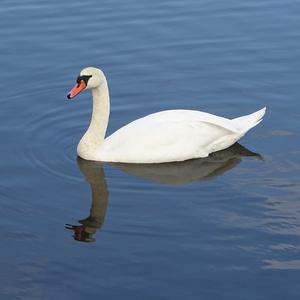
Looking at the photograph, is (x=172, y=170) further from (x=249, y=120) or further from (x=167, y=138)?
(x=249, y=120)

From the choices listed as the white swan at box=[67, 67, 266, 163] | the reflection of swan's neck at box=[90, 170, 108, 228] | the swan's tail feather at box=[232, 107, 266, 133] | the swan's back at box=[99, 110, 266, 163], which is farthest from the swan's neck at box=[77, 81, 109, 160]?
the swan's tail feather at box=[232, 107, 266, 133]

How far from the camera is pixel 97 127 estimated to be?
10.8m

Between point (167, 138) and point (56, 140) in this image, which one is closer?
point (167, 138)

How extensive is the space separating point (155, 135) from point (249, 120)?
1118mm

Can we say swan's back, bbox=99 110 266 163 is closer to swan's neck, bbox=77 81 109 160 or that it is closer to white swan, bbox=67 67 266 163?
white swan, bbox=67 67 266 163

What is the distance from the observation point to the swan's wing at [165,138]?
10.5 m

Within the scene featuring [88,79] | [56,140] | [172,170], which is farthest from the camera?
[56,140]

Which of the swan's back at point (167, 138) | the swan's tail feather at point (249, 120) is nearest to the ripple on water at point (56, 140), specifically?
the swan's back at point (167, 138)

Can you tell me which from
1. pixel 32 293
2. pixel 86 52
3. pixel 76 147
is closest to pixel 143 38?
pixel 86 52

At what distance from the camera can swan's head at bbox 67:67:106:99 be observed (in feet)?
35.0

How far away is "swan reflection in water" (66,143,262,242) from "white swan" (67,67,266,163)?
67 millimetres

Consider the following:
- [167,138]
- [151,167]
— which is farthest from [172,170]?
[167,138]

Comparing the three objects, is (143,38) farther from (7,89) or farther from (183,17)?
(7,89)

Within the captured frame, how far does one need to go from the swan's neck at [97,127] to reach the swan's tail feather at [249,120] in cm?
141
